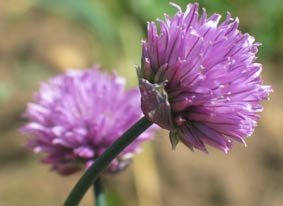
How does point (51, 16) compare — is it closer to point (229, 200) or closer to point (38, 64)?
point (38, 64)

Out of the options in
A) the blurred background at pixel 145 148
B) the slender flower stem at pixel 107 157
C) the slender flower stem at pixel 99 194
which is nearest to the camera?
the slender flower stem at pixel 107 157

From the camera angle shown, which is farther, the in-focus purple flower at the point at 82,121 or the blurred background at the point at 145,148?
the blurred background at the point at 145,148

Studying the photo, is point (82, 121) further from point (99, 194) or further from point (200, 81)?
point (200, 81)

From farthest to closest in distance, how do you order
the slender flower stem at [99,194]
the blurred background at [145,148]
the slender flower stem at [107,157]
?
the blurred background at [145,148]
the slender flower stem at [99,194]
the slender flower stem at [107,157]

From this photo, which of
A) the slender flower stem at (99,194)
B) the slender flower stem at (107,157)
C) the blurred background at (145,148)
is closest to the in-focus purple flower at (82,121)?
the slender flower stem at (99,194)

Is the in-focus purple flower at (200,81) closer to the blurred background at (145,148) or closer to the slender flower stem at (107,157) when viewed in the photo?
the slender flower stem at (107,157)

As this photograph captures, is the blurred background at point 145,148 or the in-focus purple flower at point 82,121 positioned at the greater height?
the blurred background at point 145,148
